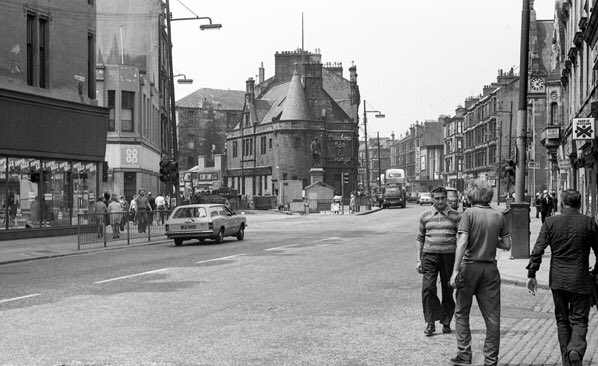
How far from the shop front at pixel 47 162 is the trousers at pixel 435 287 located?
20793mm

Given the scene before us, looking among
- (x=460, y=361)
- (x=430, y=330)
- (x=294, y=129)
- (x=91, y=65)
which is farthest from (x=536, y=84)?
(x=460, y=361)

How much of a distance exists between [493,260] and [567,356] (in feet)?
3.71

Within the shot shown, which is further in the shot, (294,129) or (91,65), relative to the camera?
(294,129)

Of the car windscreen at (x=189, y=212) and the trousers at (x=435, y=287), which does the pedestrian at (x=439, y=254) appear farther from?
the car windscreen at (x=189, y=212)

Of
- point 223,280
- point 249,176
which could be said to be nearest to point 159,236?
point 223,280

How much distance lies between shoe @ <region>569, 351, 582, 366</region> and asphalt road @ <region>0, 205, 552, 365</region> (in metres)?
1.41

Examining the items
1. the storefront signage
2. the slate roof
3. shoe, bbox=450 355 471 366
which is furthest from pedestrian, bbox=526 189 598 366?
the slate roof

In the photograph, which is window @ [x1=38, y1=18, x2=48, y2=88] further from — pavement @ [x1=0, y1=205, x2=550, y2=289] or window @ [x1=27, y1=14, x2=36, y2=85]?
pavement @ [x1=0, y1=205, x2=550, y2=289]

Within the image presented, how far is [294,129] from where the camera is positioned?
9338 centimetres

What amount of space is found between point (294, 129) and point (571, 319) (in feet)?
284

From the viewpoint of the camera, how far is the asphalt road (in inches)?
310

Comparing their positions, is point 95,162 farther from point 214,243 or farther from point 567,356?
point 567,356

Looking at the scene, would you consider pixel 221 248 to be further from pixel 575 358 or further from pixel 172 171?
pixel 575 358

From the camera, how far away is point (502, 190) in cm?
9544
